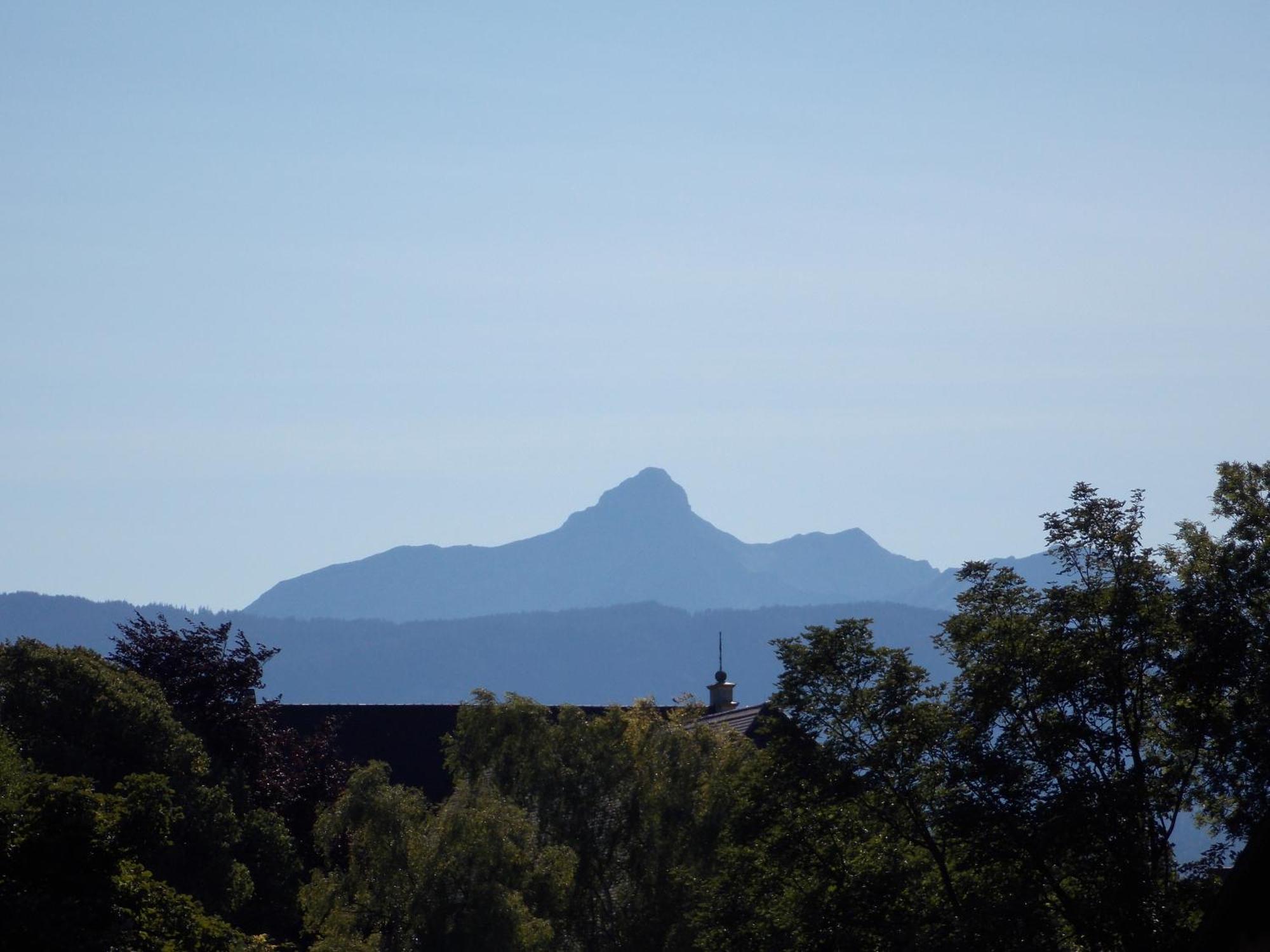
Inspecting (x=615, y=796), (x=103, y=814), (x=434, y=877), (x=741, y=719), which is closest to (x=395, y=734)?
(x=741, y=719)

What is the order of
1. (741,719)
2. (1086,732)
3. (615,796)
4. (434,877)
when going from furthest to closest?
(741,719)
(615,796)
(434,877)
(1086,732)

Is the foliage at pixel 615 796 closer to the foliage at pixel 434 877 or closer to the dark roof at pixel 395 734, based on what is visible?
the foliage at pixel 434 877

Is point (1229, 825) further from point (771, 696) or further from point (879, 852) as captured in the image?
point (771, 696)

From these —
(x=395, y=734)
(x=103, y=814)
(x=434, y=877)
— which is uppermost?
(x=103, y=814)

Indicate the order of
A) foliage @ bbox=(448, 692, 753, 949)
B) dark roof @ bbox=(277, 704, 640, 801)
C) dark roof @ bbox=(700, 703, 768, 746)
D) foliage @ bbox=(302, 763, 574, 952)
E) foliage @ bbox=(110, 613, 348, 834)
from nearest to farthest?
foliage @ bbox=(302, 763, 574, 952), foliage @ bbox=(448, 692, 753, 949), foliage @ bbox=(110, 613, 348, 834), dark roof @ bbox=(700, 703, 768, 746), dark roof @ bbox=(277, 704, 640, 801)

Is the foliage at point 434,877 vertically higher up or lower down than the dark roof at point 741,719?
lower down

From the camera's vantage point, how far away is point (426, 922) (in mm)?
24719

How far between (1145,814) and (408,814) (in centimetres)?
1193

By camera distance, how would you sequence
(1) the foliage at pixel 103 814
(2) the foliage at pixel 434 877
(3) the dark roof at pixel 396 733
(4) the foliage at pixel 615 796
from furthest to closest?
(3) the dark roof at pixel 396 733
(4) the foliage at pixel 615 796
(2) the foliage at pixel 434 877
(1) the foliage at pixel 103 814

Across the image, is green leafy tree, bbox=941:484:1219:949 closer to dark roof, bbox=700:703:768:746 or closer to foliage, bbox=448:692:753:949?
foliage, bbox=448:692:753:949

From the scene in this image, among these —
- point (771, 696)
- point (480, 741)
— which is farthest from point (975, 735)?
point (480, 741)

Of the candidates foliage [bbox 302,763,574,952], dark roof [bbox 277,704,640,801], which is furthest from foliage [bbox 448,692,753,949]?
dark roof [bbox 277,704,640,801]

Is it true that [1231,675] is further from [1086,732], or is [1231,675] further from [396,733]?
[396,733]

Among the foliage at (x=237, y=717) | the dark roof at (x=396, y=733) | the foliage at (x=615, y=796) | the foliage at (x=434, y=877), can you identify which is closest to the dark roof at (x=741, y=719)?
the dark roof at (x=396, y=733)
